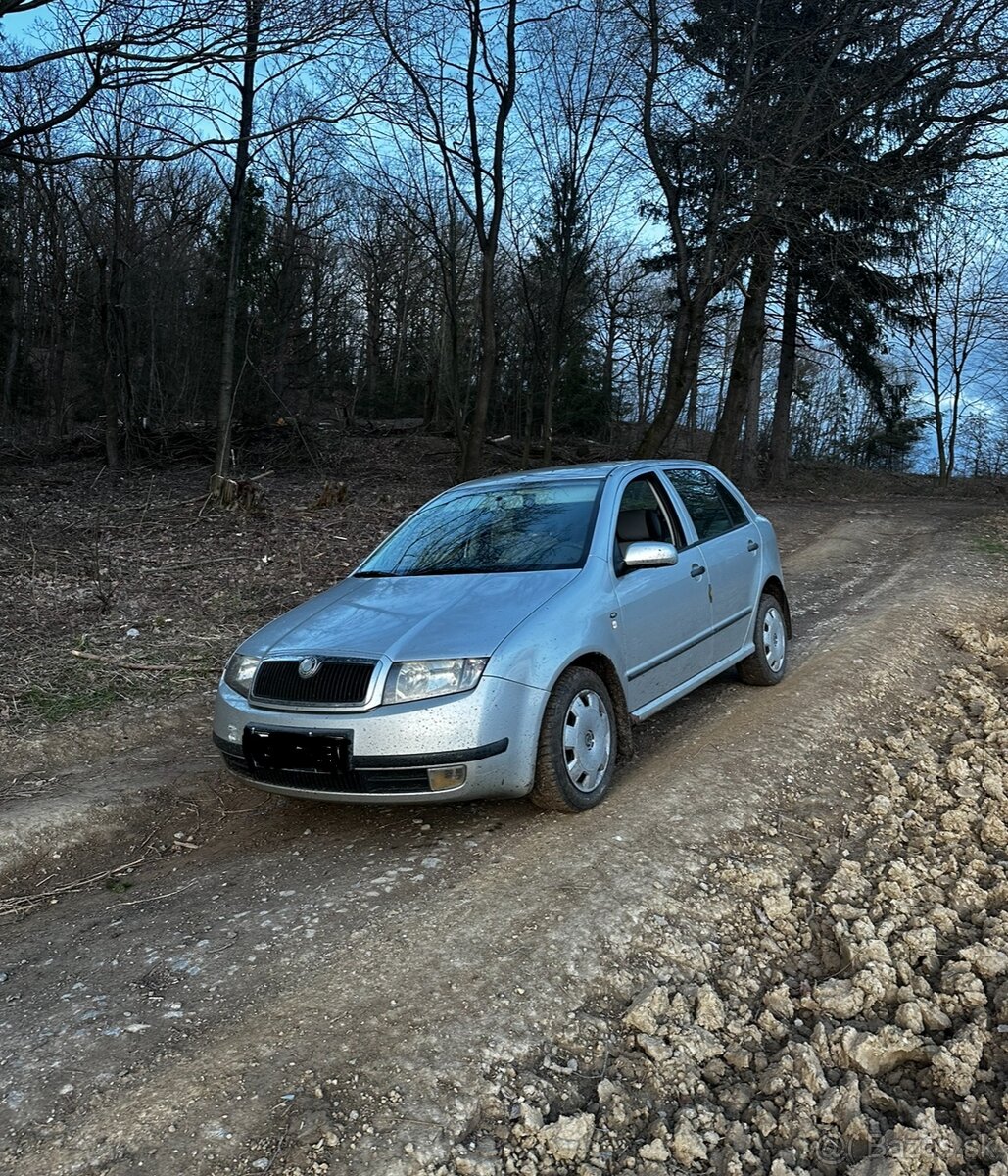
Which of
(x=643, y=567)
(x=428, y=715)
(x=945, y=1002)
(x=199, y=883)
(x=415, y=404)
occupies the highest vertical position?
(x=415, y=404)

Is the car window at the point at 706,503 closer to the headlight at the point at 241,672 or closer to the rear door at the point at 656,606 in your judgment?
the rear door at the point at 656,606

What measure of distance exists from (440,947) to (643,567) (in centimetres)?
244

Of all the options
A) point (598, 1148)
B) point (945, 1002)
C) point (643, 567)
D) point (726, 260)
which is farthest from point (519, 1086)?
point (726, 260)

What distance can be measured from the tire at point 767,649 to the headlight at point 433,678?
2984 millimetres

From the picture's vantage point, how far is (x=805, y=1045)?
110 inches

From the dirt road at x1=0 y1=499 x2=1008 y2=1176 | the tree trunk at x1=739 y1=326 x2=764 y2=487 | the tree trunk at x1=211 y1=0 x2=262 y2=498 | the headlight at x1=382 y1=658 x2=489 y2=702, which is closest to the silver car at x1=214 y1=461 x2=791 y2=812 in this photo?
the headlight at x1=382 y1=658 x2=489 y2=702

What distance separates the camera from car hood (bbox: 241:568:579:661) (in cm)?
415

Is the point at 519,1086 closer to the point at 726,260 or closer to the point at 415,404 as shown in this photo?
the point at 726,260

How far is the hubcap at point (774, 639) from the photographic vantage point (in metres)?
6.58

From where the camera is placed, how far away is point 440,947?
3.36 m

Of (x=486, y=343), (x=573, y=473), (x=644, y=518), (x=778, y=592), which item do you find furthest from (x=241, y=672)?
(x=486, y=343)

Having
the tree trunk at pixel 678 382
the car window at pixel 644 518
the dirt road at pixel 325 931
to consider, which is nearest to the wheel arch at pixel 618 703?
the dirt road at pixel 325 931

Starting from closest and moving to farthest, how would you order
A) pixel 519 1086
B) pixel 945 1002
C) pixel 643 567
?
pixel 519 1086, pixel 945 1002, pixel 643 567

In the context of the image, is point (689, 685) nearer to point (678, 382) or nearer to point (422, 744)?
point (422, 744)
